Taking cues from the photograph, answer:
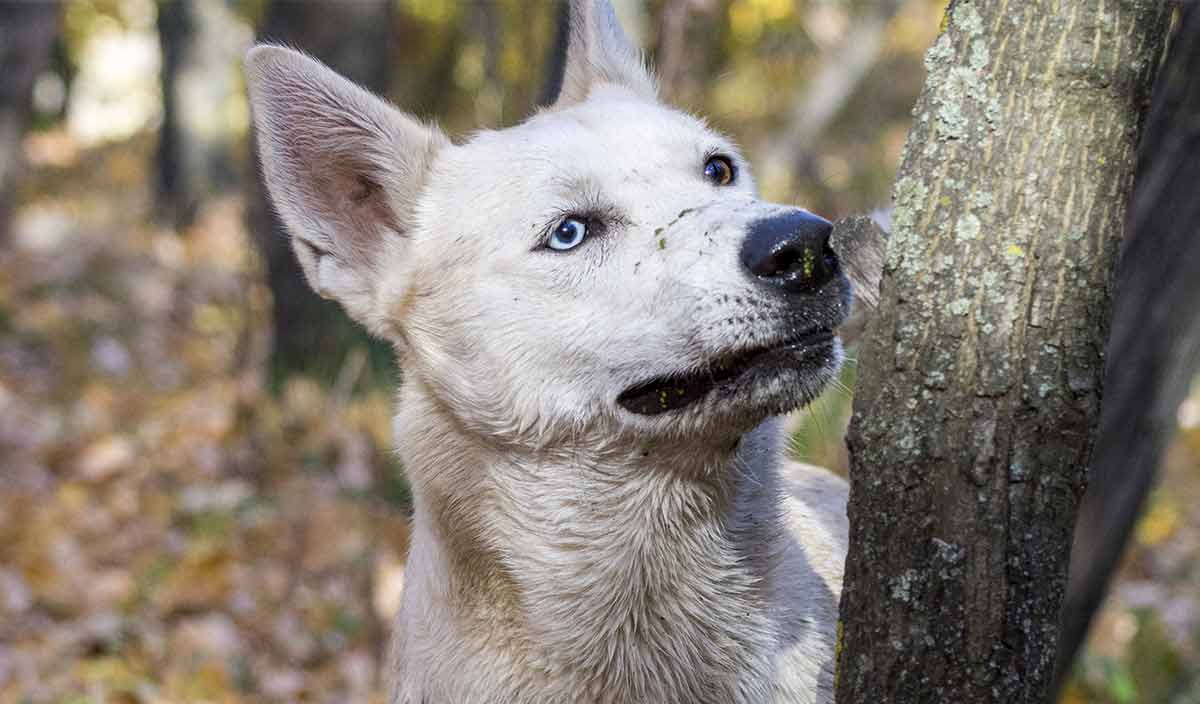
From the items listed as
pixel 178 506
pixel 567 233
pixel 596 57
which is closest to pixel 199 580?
pixel 178 506

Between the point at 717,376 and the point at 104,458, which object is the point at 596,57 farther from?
the point at 104,458

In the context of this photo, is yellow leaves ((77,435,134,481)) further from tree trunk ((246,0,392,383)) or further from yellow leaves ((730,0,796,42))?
yellow leaves ((730,0,796,42))

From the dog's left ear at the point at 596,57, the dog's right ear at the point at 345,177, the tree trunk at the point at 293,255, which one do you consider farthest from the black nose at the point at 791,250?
the tree trunk at the point at 293,255

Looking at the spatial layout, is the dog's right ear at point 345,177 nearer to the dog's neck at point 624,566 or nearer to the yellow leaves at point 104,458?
the dog's neck at point 624,566

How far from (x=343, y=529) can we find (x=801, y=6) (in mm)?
8523

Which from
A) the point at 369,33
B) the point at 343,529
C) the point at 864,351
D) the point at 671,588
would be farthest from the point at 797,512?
the point at 369,33

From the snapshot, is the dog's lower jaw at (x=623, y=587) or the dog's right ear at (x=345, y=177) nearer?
the dog's lower jaw at (x=623, y=587)

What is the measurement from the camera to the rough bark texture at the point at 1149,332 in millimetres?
3705

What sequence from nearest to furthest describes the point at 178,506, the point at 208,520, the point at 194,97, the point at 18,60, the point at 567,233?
the point at 567,233
the point at 208,520
the point at 178,506
the point at 18,60
the point at 194,97

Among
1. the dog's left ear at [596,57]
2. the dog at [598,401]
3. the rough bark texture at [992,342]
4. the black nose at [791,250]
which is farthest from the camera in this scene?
the dog's left ear at [596,57]

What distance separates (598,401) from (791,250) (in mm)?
574

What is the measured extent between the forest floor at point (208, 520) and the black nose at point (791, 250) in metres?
1.65

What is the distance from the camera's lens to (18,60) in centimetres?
930

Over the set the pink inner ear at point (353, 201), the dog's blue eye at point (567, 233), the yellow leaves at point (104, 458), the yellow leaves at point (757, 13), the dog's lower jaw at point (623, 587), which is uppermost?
the dog's blue eye at point (567, 233)
